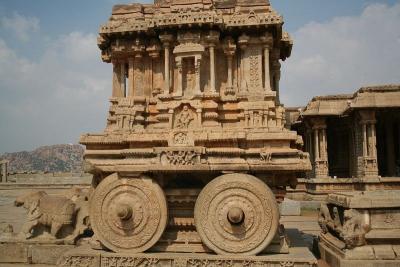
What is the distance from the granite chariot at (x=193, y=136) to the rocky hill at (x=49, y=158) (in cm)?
9806

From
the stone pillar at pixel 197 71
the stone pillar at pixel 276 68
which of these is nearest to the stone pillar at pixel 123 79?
the stone pillar at pixel 197 71

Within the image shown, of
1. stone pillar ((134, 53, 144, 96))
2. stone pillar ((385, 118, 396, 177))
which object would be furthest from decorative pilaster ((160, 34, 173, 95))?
stone pillar ((385, 118, 396, 177))

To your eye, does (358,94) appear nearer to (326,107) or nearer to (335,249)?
(326,107)

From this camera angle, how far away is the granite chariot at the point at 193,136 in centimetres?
653

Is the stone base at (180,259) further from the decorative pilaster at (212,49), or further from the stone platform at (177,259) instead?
the decorative pilaster at (212,49)

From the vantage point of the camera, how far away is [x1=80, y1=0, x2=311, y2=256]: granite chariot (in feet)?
21.4

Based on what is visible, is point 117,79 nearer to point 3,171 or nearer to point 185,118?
point 185,118

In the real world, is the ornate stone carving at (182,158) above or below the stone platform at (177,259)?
above

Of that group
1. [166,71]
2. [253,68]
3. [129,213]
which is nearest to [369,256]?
[129,213]

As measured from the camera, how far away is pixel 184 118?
1169cm

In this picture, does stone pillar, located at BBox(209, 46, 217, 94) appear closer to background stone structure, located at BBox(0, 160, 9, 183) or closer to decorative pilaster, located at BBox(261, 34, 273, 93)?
decorative pilaster, located at BBox(261, 34, 273, 93)

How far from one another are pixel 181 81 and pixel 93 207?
Answer: 19.9 feet

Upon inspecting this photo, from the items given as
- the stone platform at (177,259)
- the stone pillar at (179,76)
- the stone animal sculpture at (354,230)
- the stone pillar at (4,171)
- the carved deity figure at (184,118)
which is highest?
the stone pillar at (179,76)

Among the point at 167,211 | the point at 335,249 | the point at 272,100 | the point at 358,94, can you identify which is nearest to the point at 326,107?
the point at 358,94
